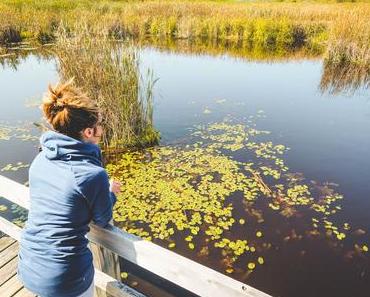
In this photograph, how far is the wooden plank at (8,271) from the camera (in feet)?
9.57

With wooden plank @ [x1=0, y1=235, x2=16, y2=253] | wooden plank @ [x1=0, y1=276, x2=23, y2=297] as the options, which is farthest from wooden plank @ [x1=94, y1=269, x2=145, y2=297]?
wooden plank @ [x1=0, y1=235, x2=16, y2=253]

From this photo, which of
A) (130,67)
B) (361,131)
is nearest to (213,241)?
(130,67)

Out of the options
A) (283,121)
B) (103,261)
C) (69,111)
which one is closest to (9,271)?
(103,261)

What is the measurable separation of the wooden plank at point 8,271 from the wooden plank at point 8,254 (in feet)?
0.13

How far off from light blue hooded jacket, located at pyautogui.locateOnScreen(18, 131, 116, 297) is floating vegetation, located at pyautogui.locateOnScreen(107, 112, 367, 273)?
2.50 meters

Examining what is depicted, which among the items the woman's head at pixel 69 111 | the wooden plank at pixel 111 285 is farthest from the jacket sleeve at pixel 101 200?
the wooden plank at pixel 111 285

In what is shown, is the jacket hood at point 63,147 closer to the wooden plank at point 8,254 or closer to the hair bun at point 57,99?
the hair bun at point 57,99

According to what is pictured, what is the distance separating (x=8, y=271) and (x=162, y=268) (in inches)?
76.4

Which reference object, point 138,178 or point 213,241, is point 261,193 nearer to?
point 213,241

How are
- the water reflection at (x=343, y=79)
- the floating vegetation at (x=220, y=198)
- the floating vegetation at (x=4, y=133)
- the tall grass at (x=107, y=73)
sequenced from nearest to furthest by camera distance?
1. the floating vegetation at (x=220, y=198)
2. the tall grass at (x=107, y=73)
3. the floating vegetation at (x=4, y=133)
4. the water reflection at (x=343, y=79)

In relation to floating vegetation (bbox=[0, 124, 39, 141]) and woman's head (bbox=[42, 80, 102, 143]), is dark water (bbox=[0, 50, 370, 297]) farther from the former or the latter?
woman's head (bbox=[42, 80, 102, 143])

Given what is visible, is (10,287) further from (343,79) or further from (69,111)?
(343,79)

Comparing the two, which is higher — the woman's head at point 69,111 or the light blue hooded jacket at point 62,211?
the woman's head at point 69,111

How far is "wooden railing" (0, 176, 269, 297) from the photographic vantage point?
5.12ft
